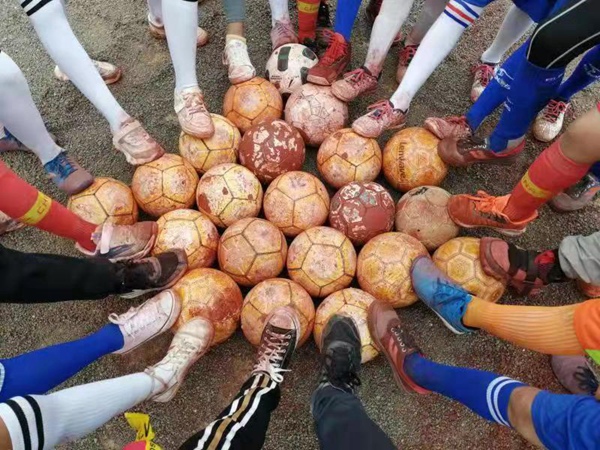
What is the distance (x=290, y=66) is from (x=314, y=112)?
41cm

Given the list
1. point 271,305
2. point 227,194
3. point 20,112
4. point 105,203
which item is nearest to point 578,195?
point 271,305

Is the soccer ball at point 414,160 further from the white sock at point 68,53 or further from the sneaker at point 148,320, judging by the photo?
the white sock at point 68,53

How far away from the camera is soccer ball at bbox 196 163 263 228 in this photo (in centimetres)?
264

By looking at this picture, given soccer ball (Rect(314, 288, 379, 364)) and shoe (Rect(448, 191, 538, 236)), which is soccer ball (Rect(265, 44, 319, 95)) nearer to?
shoe (Rect(448, 191, 538, 236))

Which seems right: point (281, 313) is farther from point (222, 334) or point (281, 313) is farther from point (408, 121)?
point (408, 121)

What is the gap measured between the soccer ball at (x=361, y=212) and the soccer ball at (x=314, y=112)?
482 mm

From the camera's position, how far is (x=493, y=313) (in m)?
2.14

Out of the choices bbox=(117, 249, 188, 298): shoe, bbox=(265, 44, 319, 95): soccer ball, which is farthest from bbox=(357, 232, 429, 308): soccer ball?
bbox=(265, 44, 319, 95): soccer ball

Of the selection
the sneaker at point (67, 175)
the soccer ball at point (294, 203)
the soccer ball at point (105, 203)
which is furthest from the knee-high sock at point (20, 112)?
the soccer ball at point (294, 203)

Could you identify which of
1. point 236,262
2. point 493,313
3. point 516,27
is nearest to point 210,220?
point 236,262

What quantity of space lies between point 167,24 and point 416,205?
1.65 meters

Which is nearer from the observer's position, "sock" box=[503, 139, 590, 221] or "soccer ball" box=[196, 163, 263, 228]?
"sock" box=[503, 139, 590, 221]

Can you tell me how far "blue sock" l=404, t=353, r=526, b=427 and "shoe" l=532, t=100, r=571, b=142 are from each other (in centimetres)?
185

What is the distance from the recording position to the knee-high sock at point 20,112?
2312mm
